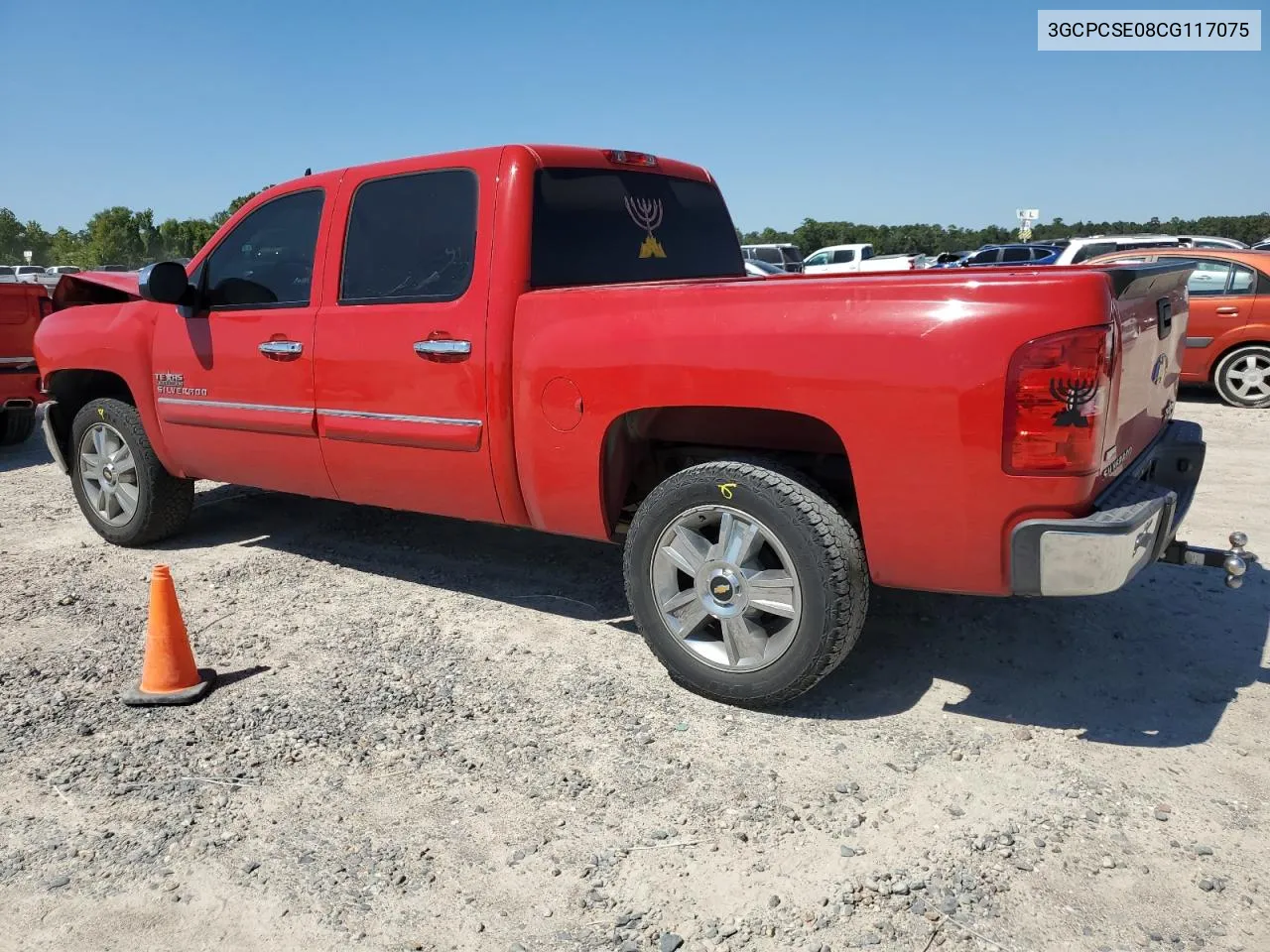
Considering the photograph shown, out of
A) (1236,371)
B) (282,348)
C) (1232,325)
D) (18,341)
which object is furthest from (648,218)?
(1236,371)

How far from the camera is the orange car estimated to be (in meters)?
9.84

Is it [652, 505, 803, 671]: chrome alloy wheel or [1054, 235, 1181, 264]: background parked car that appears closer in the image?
[652, 505, 803, 671]: chrome alloy wheel

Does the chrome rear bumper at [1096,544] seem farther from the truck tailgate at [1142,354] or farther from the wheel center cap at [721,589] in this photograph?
the wheel center cap at [721,589]

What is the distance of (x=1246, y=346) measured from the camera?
9891 mm

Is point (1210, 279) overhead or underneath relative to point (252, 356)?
underneath

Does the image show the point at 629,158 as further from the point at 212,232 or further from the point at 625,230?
the point at 212,232

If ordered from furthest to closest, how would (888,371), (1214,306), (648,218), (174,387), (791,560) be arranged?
(1214,306), (174,387), (648,218), (791,560), (888,371)

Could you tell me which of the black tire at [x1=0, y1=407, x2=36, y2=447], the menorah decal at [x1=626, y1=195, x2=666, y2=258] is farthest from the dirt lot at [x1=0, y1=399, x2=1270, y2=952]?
the black tire at [x1=0, y1=407, x2=36, y2=447]

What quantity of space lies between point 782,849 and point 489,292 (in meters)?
2.31

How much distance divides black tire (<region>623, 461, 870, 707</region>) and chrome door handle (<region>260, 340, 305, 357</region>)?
1944 mm

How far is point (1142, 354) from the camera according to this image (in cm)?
329

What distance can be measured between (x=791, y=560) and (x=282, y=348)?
105 inches

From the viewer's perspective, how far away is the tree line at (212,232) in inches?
2559

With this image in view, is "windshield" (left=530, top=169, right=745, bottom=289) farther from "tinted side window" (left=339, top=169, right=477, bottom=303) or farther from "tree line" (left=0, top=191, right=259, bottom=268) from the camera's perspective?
"tree line" (left=0, top=191, right=259, bottom=268)
